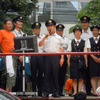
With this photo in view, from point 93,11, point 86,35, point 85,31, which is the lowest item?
point 86,35

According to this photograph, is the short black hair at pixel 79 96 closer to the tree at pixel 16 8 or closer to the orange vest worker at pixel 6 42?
the orange vest worker at pixel 6 42

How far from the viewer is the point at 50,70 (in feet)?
25.3

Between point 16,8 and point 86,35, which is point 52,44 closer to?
point 86,35

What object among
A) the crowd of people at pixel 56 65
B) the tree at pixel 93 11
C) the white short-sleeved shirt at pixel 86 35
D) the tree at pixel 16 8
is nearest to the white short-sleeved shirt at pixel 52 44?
the crowd of people at pixel 56 65

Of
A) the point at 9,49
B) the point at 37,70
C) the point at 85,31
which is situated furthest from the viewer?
the point at 85,31

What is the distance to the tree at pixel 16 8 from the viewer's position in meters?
15.3

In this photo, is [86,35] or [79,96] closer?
[79,96]

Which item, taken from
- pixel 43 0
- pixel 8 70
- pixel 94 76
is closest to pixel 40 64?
pixel 8 70

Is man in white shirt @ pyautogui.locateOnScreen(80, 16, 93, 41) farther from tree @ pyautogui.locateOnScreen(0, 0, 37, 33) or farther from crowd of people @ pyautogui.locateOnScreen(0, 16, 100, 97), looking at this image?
tree @ pyautogui.locateOnScreen(0, 0, 37, 33)

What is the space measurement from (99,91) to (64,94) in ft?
8.96

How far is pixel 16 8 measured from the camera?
52.8 ft

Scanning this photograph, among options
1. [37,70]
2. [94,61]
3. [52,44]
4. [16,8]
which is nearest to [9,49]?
[37,70]

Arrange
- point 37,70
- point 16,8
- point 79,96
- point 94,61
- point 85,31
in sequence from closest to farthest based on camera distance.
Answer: point 79,96 → point 94,61 → point 37,70 → point 85,31 → point 16,8

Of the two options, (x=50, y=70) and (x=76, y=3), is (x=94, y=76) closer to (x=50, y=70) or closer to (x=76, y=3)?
(x=50, y=70)
